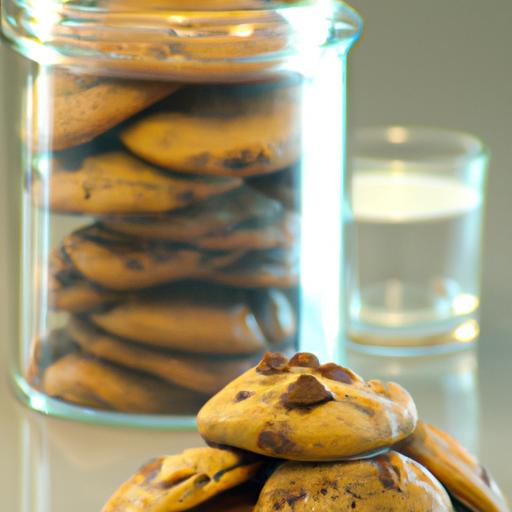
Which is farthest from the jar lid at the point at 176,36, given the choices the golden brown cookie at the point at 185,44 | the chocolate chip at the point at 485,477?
the chocolate chip at the point at 485,477

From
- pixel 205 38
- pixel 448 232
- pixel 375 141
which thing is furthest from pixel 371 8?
pixel 205 38

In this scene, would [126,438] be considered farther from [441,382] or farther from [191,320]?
[441,382]

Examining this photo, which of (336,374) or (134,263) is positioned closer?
(336,374)

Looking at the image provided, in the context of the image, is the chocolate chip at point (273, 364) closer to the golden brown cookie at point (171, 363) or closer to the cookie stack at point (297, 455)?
the cookie stack at point (297, 455)

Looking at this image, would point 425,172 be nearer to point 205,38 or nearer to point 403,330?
point 403,330

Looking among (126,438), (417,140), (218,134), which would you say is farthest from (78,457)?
(417,140)
